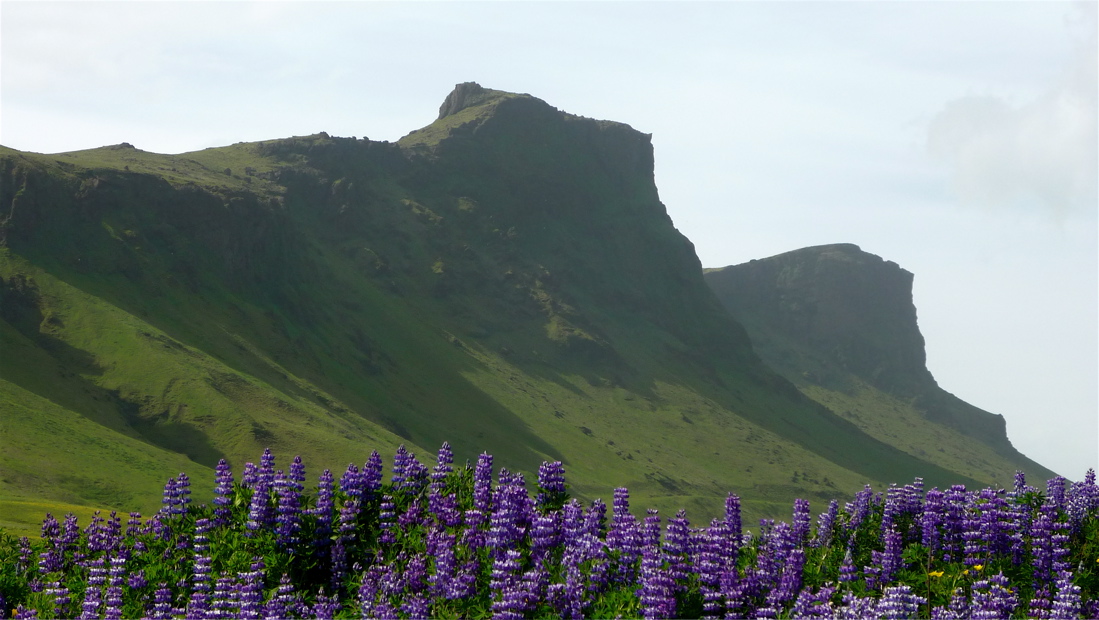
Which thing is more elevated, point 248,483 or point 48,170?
point 48,170

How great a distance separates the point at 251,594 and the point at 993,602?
7165 millimetres

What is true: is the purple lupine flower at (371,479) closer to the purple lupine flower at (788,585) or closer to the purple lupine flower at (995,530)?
the purple lupine flower at (788,585)

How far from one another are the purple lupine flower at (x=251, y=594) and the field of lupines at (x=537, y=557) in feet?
0.09

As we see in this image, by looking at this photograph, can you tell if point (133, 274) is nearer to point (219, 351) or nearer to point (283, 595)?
point (219, 351)

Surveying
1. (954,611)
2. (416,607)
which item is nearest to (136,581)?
(416,607)

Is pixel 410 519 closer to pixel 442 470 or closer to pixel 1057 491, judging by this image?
pixel 442 470

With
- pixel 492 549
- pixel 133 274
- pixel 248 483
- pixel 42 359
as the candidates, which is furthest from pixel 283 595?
pixel 133 274

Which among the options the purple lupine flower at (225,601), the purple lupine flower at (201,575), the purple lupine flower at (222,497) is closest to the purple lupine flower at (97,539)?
the purple lupine flower at (222,497)

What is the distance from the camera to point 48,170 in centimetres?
18462

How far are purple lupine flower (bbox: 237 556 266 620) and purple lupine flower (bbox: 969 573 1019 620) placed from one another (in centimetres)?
690

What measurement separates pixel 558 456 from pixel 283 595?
185 metres

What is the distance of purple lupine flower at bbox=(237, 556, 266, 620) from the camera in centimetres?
1193

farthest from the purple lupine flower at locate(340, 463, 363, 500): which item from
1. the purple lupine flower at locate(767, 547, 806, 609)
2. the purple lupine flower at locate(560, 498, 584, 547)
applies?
the purple lupine flower at locate(767, 547, 806, 609)

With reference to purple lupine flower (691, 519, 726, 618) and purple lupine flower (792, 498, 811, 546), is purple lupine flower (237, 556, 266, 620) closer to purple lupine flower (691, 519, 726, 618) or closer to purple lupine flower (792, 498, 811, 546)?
purple lupine flower (691, 519, 726, 618)
